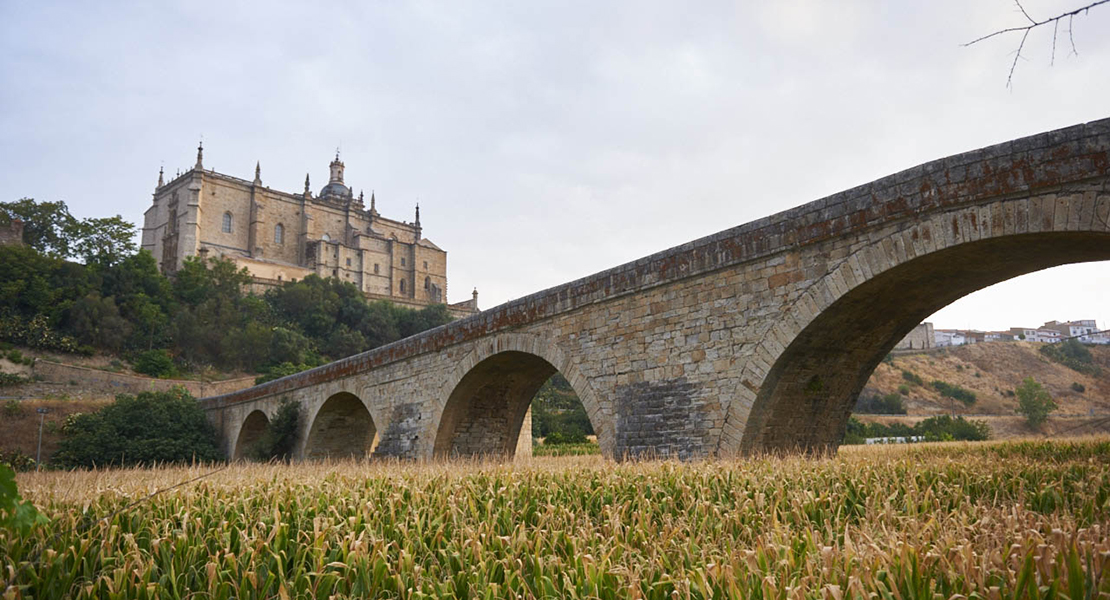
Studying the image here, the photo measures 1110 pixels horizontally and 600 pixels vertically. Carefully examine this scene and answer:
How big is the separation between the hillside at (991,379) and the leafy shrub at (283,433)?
37.8 metres

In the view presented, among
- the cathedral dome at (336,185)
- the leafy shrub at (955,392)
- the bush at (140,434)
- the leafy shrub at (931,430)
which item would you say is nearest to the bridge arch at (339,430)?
the bush at (140,434)

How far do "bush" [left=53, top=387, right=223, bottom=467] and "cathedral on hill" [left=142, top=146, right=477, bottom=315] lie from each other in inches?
1292

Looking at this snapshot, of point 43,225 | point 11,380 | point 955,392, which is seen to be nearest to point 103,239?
point 43,225

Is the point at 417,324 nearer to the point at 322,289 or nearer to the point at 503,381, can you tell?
the point at 322,289

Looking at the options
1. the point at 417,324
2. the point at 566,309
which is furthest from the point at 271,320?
the point at 566,309

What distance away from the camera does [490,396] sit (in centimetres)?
1622

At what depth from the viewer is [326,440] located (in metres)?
22.7

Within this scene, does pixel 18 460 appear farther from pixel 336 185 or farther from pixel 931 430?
pixel 336 185

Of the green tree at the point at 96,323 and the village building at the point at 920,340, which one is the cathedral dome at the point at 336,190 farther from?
the village building at the point at 920,340

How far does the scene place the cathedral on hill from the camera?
63.9 meters

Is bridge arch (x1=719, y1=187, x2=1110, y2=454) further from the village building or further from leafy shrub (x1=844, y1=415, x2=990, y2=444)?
the village building

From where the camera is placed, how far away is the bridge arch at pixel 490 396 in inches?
562

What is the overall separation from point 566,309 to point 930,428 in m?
34.6

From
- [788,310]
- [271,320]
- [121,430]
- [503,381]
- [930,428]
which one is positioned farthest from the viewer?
[271,320]
